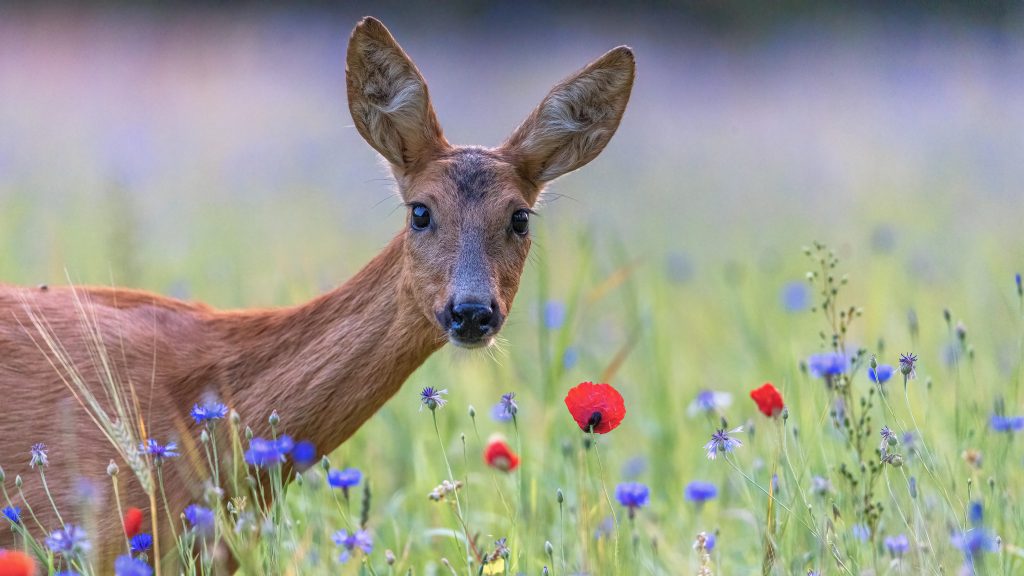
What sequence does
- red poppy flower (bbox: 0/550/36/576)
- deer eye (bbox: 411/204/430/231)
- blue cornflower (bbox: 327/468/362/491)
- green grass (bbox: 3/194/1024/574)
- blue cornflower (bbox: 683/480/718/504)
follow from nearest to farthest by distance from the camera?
1. red poppy flower (bbox: 0/550/36/576)
2. blue cornflower (bbox: 327/468/362/491)
3. green grass (bbox: 3/194/1024/574)
4. blue cornflower (bbox: 683/480/718/504)
5. deer eye (bbox: 411/204/430/231)

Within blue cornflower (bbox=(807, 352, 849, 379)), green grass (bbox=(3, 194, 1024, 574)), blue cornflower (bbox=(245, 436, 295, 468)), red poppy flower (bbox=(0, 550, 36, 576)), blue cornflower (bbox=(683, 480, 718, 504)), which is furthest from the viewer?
blue cornflower (bbox=(683, 480, 718, 504))

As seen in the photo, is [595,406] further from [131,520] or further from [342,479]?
[131,520]

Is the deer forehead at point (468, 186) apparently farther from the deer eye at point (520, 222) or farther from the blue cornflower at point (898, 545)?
the blue cornflower at point (898, 545)

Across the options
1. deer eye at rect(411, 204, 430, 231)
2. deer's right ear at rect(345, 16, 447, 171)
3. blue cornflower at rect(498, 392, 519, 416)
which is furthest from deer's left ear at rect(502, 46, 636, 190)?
blue cornflower at rect(498, 392, 519, 416)

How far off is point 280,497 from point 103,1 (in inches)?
515

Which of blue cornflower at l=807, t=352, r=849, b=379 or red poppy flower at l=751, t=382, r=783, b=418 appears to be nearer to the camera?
red poppy flower at l=751, t=382, r=783, b=418

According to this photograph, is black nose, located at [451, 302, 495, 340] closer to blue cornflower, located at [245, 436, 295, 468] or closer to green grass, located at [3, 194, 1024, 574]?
green grass, located at [3, 194, 1024, 574]

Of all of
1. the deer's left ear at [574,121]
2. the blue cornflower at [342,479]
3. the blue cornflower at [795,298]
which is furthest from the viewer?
the blue cornflower at [795,298]

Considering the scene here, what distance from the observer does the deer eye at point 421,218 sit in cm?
384

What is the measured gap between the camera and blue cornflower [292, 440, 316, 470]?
3.47 m

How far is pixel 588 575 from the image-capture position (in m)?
2.98

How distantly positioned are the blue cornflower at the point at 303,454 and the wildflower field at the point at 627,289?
0.01 m

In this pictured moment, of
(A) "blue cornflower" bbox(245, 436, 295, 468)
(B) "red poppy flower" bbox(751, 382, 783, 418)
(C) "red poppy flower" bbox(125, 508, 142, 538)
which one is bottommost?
(C) "red poppy flower" bbox(125, 508, 142, 538)

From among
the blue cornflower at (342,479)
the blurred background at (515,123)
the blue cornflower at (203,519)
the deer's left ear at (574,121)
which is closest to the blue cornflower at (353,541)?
the blue cornflower at (342,479)
